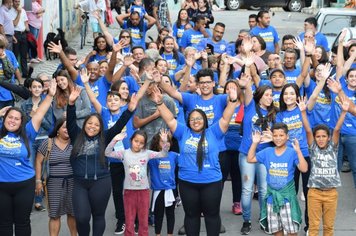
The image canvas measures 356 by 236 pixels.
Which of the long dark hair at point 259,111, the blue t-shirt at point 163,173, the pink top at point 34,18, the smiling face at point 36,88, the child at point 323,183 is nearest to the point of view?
the child at point 323,183

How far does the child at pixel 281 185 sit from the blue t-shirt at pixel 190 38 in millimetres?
6391

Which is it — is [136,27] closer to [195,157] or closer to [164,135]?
[164,135]

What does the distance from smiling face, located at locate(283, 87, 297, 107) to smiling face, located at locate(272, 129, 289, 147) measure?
2.13 ft

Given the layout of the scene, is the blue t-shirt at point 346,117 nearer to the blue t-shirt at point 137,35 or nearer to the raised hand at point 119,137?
the raised hand at point 119,137

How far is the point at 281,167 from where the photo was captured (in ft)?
27.9

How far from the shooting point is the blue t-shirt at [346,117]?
33.1 ft

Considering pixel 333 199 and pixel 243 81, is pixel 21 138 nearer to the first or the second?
pixel 243 81

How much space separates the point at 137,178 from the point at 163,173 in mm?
430

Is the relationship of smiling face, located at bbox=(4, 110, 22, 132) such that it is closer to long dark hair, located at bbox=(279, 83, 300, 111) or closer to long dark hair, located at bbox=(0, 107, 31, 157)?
long dark hair, located at bbox=(0, 107, 31, 157)

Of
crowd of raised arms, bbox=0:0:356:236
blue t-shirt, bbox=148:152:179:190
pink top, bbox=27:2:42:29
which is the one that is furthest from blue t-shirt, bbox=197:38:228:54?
pink top, bbox=27:2:42:29

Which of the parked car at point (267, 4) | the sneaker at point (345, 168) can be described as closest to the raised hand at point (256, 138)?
the sneaker at point (345, 168)

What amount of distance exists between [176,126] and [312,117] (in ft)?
9.10

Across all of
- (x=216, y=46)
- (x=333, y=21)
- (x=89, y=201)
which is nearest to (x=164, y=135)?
(x=89, y=201)

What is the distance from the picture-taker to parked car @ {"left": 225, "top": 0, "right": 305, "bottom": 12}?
34031 millimetres
